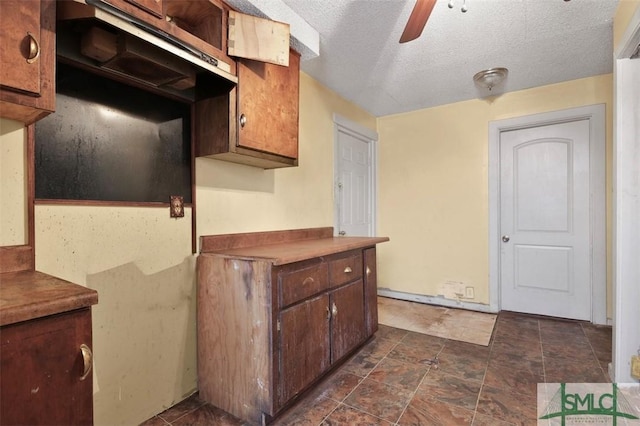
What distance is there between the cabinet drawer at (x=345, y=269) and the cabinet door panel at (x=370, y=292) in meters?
0.12

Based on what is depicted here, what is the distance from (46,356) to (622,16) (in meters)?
3.14

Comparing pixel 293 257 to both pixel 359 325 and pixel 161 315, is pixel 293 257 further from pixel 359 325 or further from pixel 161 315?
pixel 359 325

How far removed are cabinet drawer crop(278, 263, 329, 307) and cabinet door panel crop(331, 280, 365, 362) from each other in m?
0.18

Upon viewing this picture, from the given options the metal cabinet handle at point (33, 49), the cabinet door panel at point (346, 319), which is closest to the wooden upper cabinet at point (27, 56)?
the metal cabinet handle at point (33, 49)

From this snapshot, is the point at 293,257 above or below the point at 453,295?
above

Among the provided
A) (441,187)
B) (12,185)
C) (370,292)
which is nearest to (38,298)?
(12,185)

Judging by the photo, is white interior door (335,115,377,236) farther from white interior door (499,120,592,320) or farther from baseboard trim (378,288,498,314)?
white interior door (499,120,592,320)

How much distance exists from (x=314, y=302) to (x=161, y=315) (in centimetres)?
86

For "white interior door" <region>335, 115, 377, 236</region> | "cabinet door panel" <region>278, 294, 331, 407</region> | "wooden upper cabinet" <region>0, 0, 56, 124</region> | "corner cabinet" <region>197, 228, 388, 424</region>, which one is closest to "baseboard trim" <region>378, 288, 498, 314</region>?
"white interior door" <region>335, 115, 377, 236</region>

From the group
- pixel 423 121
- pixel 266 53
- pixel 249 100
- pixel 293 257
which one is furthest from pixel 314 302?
pixel 423 121

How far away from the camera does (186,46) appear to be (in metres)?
1.32

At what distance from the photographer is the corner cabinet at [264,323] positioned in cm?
153

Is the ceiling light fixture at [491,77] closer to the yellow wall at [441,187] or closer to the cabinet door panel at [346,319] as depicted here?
the yellow wall at [441,187]

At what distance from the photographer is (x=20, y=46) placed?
0.91 m
